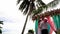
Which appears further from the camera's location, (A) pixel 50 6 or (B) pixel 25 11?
(B) pixel 25 11

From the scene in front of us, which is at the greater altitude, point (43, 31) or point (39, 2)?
point (39, 2)

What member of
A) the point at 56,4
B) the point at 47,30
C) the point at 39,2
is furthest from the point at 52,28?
the point at 39,2

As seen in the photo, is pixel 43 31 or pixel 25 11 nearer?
pixel 43 31

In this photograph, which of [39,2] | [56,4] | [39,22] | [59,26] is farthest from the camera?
[39,2]

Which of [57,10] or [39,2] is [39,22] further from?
[39,2]

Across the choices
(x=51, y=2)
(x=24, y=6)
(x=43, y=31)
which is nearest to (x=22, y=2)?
(x=24, y=6)

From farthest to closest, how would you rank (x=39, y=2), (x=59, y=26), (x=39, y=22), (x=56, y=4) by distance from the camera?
(x=39, y=2), (x=56, y=4), (x=39, y=22), (x=59, y=26)

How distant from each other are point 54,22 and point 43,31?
3.51ft

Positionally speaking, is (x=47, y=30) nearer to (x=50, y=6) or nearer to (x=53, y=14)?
(x=53, y=14)

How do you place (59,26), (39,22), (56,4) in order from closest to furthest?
(59,26) < (39,22) < (56,4)

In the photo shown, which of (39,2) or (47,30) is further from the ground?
(39,2)

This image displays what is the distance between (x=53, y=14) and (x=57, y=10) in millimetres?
434

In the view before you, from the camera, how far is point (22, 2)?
33.2m

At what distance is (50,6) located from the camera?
1984 centimetres
